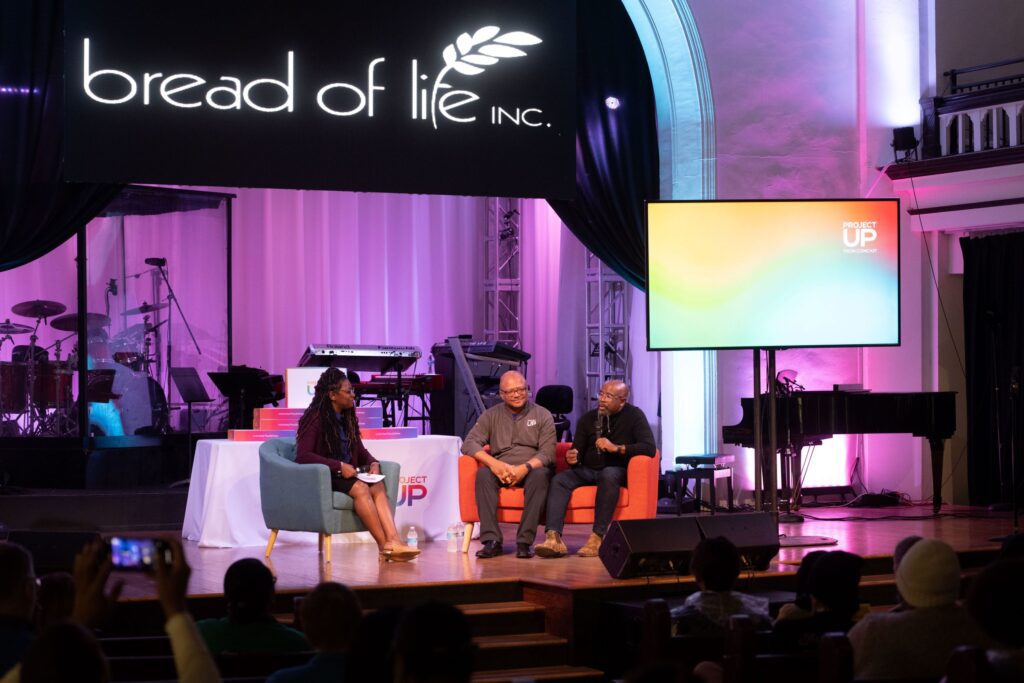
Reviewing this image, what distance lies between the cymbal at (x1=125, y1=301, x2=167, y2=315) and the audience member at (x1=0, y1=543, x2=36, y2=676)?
768cm

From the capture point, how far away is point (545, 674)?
6059 mm

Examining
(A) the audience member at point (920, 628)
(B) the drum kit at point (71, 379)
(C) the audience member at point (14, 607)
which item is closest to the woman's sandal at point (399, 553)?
(B) the drum kit at point (71, 379)

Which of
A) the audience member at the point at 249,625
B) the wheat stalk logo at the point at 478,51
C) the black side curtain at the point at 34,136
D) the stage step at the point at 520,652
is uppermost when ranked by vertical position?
the wheat stalk logo at the point at 478,51

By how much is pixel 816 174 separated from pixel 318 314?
221 inches

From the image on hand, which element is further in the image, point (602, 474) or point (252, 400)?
point (252, 400)

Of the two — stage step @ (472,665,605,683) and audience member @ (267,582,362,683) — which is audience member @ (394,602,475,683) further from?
stage step @ (472,665,605,683)

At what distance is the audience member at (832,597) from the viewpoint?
4.16 meters

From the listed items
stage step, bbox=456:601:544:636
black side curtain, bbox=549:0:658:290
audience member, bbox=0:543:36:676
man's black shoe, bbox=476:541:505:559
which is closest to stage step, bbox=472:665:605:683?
stage step, bbox=456:601:544:636

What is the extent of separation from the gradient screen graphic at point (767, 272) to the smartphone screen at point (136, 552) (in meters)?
4.99

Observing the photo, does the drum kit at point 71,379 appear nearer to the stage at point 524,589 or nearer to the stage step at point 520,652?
the stage at point 524,589

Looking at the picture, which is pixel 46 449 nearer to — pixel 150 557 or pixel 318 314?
pixel 318 314

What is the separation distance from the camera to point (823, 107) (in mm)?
10930

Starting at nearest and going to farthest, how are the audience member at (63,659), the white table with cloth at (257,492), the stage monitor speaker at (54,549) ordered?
the audience member at (63,659) < the stage monitor speaker at (54,549) < the white table with cloth at (257,492)

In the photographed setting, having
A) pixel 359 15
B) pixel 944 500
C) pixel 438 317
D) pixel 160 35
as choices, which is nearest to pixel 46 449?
pixel 160 35
